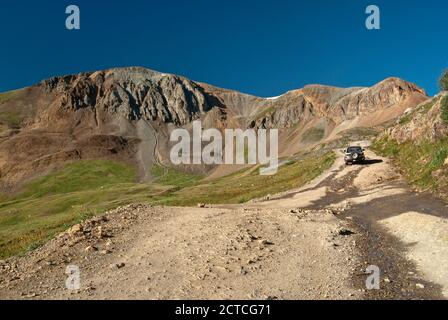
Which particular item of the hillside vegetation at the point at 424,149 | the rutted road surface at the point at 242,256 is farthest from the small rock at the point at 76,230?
→ the hillside vegetation at the point at 424,149

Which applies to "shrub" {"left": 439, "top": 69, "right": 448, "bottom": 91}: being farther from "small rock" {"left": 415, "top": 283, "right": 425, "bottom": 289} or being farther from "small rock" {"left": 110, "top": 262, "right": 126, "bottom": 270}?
"small rock" {"left": 110, "top": 262, "right": 126, "bottom": 270}

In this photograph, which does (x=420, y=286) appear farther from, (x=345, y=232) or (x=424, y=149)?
(x=424, y=149)

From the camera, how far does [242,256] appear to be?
19.2m

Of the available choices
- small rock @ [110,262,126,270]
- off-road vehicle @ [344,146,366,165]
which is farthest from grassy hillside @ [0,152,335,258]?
small rock @ [110,262,126,270]

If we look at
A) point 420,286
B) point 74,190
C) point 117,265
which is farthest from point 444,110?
point 74,190

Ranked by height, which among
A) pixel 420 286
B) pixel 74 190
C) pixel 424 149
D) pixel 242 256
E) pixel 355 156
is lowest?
pixel 74 190

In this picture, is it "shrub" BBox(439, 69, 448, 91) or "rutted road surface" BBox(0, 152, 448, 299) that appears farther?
"shrub" BBox(439, 69, 448, 91)

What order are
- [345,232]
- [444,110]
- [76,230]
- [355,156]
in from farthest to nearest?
[355,156], [444,110], [345,232], [76,230]

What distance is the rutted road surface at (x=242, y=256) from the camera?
1543 centimetres

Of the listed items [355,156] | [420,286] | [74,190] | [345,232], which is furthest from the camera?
[74,190]

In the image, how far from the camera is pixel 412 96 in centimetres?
18512

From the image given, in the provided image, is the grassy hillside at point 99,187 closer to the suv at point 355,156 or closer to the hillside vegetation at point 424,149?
the suv at point 355,156

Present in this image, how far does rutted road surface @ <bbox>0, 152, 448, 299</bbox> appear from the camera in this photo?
15430 millimetres
